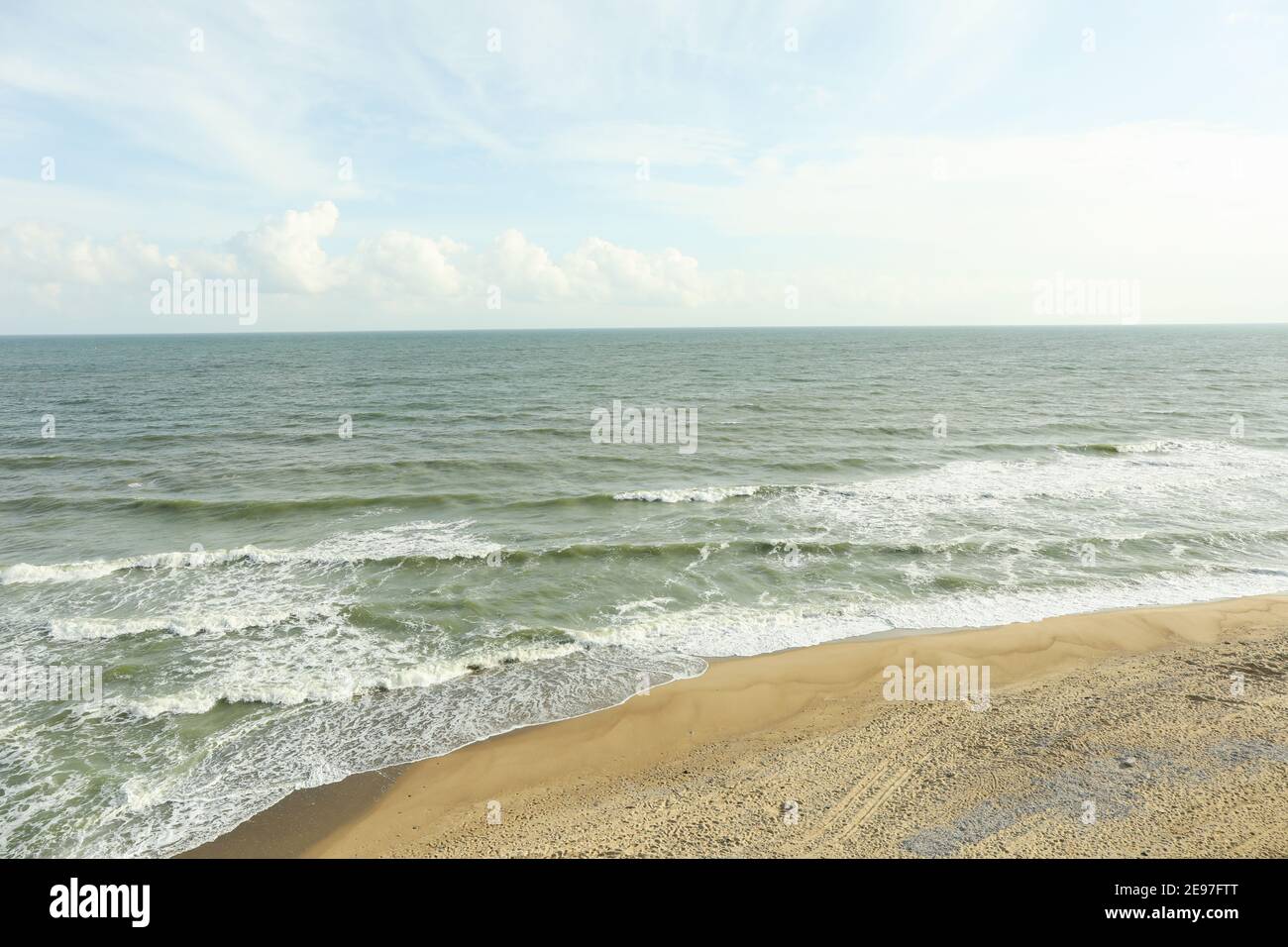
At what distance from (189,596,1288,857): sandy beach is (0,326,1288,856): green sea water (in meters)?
0.91

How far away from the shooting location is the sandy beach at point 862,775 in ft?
23.7

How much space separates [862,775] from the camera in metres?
8.41

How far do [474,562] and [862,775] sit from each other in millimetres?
11157

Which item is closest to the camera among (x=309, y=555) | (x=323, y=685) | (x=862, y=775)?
(x=862, y=775)

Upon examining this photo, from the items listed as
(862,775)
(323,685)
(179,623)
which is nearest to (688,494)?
(323,685)

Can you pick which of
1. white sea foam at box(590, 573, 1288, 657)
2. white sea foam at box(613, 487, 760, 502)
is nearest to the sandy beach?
white sea foam at box(590, 573, 1288, 657)

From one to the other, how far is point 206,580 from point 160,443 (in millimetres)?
20409

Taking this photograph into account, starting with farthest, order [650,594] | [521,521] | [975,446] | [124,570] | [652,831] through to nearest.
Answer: [975,446]
[521,521]
[124,570]
[650,594]
[652,831]

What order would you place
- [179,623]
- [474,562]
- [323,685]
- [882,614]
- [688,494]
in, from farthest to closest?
[688,494], [474,562], [882,614], [179,623], [323,685]

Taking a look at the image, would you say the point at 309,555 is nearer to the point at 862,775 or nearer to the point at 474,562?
the point at 474,562

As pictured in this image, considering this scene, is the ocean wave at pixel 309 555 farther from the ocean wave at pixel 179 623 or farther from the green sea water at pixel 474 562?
the ocean wave at pixel 179 623

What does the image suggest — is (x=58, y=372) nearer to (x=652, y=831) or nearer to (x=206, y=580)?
(x=206, y=580)

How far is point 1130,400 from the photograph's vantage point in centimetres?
4416
